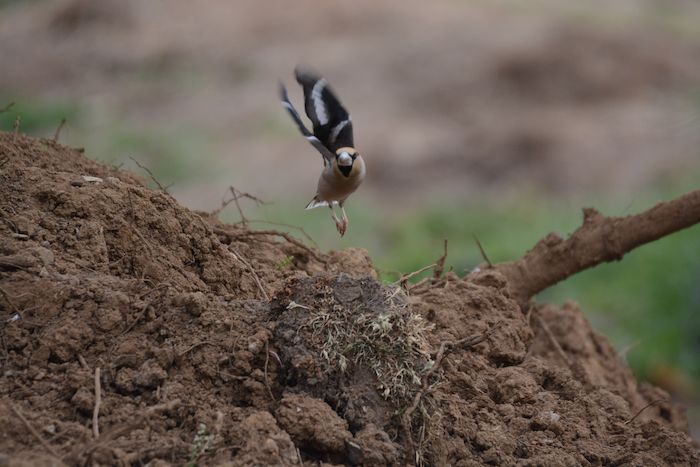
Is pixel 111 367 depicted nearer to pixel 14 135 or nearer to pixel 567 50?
pixel 14 135

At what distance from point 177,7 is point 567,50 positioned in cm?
964

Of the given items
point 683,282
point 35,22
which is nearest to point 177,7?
point 35,22

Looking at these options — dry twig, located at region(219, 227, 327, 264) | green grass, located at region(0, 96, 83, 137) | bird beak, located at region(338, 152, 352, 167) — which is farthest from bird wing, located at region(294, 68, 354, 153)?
green grass, located at region(0, 96, 83, 137)

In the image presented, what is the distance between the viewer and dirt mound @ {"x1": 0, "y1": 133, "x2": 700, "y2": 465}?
276 cm

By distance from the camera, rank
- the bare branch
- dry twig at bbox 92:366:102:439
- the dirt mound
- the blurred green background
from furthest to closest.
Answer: the blurred green background, the bare branch, the dirt mound, dry twig at bbox 92:366:102:439

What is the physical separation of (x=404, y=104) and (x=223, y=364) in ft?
53.0

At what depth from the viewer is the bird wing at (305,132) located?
4023 millimetres

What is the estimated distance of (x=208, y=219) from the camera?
4.15 meters

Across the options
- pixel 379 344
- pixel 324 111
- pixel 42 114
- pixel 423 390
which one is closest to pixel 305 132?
pixel 324 111

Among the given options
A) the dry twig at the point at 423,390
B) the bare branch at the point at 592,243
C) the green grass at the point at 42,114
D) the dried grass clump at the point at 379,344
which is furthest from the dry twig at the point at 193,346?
the green grass at the point at 42,114

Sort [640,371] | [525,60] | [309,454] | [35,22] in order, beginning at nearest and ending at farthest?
[309,454] → [640,371] → [525,60] → [35,22]

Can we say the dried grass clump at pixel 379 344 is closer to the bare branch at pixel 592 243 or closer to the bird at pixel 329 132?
the bird at pixel 329 132

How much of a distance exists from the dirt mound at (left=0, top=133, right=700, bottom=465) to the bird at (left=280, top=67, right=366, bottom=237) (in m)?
0.68

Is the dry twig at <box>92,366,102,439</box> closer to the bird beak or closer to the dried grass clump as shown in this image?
the dried grass clump
